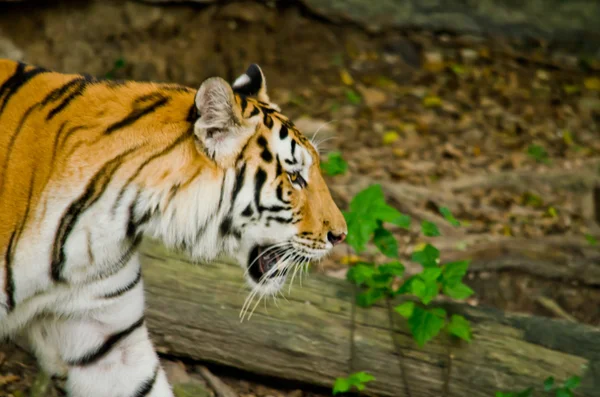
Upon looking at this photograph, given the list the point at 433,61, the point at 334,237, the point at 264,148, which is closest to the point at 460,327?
the point at 334,237

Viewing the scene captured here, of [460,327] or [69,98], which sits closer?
[69,98]

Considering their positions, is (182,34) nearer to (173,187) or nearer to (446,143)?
(446,143)

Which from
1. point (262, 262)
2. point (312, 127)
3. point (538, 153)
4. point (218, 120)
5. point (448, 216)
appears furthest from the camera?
point (538, 153)

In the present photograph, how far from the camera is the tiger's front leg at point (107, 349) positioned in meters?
2.52

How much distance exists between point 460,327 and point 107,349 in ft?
4.14

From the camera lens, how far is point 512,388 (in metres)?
2.98

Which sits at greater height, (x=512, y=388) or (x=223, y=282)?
(x=223, y=282)

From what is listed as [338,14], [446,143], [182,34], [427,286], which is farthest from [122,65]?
[427,286]

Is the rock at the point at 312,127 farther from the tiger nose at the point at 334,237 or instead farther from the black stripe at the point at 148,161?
the black stripe at the point at 148,161

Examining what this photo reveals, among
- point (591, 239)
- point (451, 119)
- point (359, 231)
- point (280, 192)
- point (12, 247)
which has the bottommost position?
point (591, 239)

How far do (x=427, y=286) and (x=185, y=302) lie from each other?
0.90 metres

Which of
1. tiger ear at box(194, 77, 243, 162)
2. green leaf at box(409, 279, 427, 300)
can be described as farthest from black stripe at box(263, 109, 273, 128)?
green leaf at box(409, 279, 427, 300)

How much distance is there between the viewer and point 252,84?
8.67ft

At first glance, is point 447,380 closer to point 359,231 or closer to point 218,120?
point 359,231
